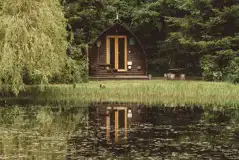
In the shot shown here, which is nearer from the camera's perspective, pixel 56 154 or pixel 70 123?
pixel 56 154

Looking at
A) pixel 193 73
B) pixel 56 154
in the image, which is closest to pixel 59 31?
pixel 56 154

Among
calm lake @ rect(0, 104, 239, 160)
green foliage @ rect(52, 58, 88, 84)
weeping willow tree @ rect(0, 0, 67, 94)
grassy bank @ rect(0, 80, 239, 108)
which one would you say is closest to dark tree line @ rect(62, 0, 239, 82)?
green foliage @ rect(52, 58, 88, 84)

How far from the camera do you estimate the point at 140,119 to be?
23203 mm

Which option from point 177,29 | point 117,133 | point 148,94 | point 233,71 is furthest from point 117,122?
point 177,29

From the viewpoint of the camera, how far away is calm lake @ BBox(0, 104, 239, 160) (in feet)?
51.9

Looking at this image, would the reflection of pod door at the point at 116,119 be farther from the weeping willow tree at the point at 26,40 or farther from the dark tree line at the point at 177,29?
the dark tree line at the point at 177,29

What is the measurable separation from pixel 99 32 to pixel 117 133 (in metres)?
26.3

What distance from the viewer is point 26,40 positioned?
2786 cm

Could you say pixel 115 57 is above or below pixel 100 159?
above

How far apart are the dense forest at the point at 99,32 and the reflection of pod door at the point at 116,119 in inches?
174

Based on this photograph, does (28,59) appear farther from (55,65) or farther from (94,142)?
(94,142)

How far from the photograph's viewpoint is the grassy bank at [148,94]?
29.1 metres

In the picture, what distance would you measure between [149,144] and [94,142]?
152 cm

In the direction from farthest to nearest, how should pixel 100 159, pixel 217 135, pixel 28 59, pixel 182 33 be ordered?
pixel 182 33 < pixel 28 59 < pixel 217 135 < pixel 100 159
